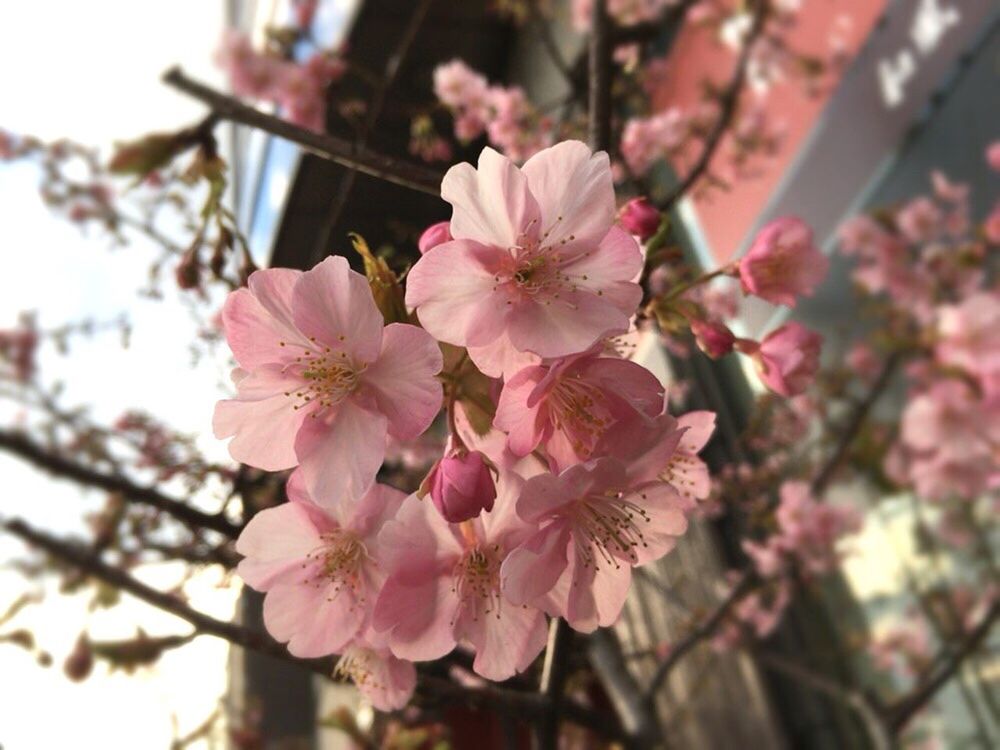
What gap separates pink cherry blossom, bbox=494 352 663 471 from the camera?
1.42 feet

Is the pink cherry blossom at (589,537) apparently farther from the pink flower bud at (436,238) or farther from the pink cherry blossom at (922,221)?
the pink cherry blossom at (922,221)

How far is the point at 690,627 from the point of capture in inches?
59.7

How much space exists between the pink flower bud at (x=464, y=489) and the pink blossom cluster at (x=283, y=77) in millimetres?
1497

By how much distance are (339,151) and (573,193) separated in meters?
0.25

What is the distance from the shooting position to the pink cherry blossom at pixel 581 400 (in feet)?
1.42

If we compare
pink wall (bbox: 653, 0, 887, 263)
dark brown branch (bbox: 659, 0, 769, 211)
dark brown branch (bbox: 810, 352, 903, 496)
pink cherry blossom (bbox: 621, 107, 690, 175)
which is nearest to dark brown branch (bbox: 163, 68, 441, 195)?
dark brown branch (bbox: 659, 0, 769, 211)

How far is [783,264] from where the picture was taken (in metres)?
0.60

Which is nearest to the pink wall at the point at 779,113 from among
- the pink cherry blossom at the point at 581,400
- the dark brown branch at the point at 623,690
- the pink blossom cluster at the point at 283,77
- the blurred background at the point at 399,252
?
the blurred background at the point at 399,252

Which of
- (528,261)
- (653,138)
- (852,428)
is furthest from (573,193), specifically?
(653,138)

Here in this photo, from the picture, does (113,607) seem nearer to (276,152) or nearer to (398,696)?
(398,696)

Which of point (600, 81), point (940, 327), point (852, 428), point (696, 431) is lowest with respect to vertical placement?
point (696, 431)

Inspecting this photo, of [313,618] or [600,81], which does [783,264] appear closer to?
[600,81]

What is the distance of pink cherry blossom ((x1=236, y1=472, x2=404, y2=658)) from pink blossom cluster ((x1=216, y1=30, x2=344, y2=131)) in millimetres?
1423

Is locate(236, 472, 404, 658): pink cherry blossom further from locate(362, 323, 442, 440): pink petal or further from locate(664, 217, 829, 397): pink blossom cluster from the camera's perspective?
locate(664, 217, 829, 397): pink blossom cluster
